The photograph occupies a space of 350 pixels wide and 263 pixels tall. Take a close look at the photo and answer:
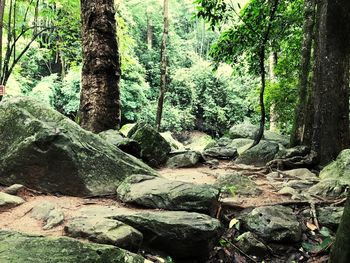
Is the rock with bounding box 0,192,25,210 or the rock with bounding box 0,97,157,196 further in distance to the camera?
the rock with bounding box 0,97,157,196

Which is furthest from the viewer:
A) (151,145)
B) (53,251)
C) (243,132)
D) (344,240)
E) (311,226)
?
(243,132)

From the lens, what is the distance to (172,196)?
3842mm

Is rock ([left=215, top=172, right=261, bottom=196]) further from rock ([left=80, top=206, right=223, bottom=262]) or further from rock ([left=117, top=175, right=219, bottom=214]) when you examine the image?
rock ([left=80, top=206, right=223, bottom=262])

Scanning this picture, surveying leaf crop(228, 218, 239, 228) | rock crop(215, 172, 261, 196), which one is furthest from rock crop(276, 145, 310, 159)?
leaf crop(228, 218, 239, 228)

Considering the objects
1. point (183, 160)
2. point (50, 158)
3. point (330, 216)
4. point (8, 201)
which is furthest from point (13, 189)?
point (183, 160)

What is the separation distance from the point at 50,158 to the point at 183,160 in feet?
11.0

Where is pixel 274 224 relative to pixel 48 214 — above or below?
below

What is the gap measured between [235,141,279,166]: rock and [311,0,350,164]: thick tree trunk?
3.90 feet

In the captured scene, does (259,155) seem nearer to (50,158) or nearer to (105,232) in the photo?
(50,158)

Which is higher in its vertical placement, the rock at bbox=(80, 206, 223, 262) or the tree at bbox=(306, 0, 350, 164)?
the tree at bbox=(306, 0, 350, 164)

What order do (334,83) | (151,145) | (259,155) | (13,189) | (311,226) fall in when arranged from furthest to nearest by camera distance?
(259,155)
(151,145)
(334,83)
(311,226)
(13,189)

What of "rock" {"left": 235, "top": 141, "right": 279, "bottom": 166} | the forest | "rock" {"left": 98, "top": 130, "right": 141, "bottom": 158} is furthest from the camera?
"rock" {"left": 235, "top": 141, "right": 279, "bottom": 166}

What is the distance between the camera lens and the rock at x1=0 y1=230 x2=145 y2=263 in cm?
225

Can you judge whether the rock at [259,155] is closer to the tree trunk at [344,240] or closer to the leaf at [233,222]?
the leaf at [233,222]
